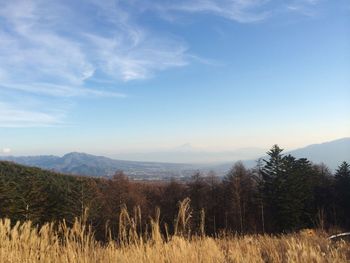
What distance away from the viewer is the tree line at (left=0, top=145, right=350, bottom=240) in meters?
41.7

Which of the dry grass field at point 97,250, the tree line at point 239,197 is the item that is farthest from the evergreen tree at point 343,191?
the dry grass field at point 97,250

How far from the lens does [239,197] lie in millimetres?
50688

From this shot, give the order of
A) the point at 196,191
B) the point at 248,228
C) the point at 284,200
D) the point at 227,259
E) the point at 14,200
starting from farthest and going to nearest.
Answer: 1. the point at 196,191
2. the point at 248,228
3. the point at 284,200
4. the point at 14,200
5. the point at 227,259

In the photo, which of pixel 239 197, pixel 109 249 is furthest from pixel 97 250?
pixel 239 197

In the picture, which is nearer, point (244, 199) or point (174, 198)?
point (244, 199)

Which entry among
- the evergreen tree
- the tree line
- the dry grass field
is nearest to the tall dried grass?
the dry grass field

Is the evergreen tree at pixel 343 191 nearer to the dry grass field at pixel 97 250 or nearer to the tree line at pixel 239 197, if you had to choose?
the tree line at pixel 239 197

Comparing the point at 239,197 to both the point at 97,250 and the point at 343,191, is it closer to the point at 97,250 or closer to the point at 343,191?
the point at 343,191

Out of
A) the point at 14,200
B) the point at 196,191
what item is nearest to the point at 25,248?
the point at 14,200

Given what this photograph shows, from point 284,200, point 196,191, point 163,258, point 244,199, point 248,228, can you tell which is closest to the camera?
point 163,258

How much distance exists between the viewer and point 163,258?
4.09m

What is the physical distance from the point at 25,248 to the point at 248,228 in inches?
1788

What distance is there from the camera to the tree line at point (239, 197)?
4172 cm

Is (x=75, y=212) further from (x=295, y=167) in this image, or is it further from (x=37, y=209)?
(x=295, y=167)
